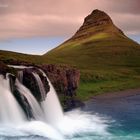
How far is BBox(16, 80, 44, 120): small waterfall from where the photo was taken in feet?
216

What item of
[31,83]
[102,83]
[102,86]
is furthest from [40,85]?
[102,83]

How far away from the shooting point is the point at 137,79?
178 meters

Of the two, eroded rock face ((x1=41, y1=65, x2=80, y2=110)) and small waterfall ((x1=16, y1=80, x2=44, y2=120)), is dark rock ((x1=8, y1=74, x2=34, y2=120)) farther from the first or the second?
eroded rock face ((x1=41, y1=65, x2=80, y2=110))

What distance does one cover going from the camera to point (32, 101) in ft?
221

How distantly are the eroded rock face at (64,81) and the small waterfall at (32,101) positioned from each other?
20.8 meters

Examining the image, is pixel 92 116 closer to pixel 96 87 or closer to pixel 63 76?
pixel 63 76

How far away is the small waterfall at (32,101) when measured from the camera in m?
65.9

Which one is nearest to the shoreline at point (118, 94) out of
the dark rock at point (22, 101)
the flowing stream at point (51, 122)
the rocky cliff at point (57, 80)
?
the rocky cliff at point (57, 80)

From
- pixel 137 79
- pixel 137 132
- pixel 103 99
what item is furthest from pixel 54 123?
pixel 137 79

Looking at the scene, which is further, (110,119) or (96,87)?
(96,87)

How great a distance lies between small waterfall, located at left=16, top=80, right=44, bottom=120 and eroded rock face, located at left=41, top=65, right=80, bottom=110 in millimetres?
20784

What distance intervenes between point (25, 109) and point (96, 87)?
254ft

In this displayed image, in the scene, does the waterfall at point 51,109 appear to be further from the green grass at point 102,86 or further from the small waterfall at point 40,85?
the green grass at point 102,86

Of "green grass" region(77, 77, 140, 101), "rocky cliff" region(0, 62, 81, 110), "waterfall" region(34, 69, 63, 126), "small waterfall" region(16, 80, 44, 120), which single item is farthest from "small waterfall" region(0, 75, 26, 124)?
"green grass" region(77, 77, 140, 101)
